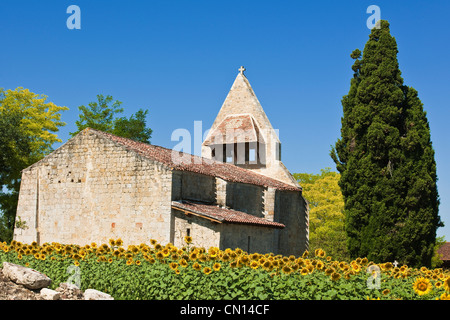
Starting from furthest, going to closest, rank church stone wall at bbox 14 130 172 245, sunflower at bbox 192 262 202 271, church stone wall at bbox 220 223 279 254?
church stone wall at bbox 14 130 172 245 → church stone wall at bbox 220 223 279 254 → sunflower at bbox 192 262 202 271

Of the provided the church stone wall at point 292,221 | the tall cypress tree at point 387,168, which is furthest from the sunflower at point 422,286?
the church stone wall at point 292,221

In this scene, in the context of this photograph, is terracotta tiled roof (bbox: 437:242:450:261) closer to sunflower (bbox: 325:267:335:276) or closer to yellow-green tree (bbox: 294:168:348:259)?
yellow-green tree (bbox: 294:168:348:259)

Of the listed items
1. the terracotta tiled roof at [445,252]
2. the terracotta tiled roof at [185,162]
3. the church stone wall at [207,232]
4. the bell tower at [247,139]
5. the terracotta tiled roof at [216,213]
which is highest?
the bell tower at [247,139]

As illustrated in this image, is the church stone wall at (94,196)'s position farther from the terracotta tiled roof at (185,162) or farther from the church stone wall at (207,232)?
A: the terracotta tiled roof at (185,162)

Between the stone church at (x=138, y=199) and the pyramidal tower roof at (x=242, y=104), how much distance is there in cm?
683

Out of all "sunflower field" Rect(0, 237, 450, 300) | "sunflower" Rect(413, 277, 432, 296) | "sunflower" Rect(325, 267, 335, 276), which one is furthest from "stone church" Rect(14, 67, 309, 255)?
"sunflower" Rect(413, 277, 432, 296)

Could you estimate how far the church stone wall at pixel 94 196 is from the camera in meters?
24.3

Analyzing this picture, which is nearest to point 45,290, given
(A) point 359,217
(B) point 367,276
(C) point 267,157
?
(B) point 367,276

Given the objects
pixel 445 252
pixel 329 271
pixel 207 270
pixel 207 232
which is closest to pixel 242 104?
pixel 207 232

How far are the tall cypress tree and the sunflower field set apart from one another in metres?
11.9

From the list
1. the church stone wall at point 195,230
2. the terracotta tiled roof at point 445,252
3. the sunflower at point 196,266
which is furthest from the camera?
the terracotta tiled roof at point 445,252

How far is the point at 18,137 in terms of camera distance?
40.0m

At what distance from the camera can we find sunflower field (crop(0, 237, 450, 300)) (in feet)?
35.1

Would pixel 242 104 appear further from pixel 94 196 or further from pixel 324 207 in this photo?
pixel 94 196
